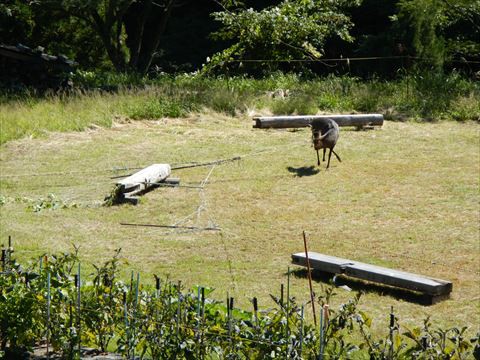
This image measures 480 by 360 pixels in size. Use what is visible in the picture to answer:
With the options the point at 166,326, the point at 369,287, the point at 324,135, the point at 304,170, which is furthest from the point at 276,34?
the point at 166,326

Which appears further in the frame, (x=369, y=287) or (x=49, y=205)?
(x=49, y=205)

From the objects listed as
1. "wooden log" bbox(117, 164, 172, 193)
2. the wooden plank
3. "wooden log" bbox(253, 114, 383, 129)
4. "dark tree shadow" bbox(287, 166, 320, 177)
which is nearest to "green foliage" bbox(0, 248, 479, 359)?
the wooden plank

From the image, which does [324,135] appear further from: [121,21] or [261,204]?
[121,21]

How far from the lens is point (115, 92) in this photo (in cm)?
2500

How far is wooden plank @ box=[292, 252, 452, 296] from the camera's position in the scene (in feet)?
35.6

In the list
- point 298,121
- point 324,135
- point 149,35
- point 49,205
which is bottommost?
point 49,205

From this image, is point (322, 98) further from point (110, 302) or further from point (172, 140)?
point (110, 302)

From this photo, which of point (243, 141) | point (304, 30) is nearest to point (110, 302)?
point (243, 141)

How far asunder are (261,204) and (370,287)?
197 inches

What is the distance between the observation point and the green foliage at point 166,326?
6.21 metres

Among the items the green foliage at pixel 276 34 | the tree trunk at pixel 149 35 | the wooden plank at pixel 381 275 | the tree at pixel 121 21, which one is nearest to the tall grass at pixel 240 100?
the green foliage at pixel 276 34

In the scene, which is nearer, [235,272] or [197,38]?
[235,272]

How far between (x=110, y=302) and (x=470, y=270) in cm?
671

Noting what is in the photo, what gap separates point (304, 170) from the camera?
1867 cm
